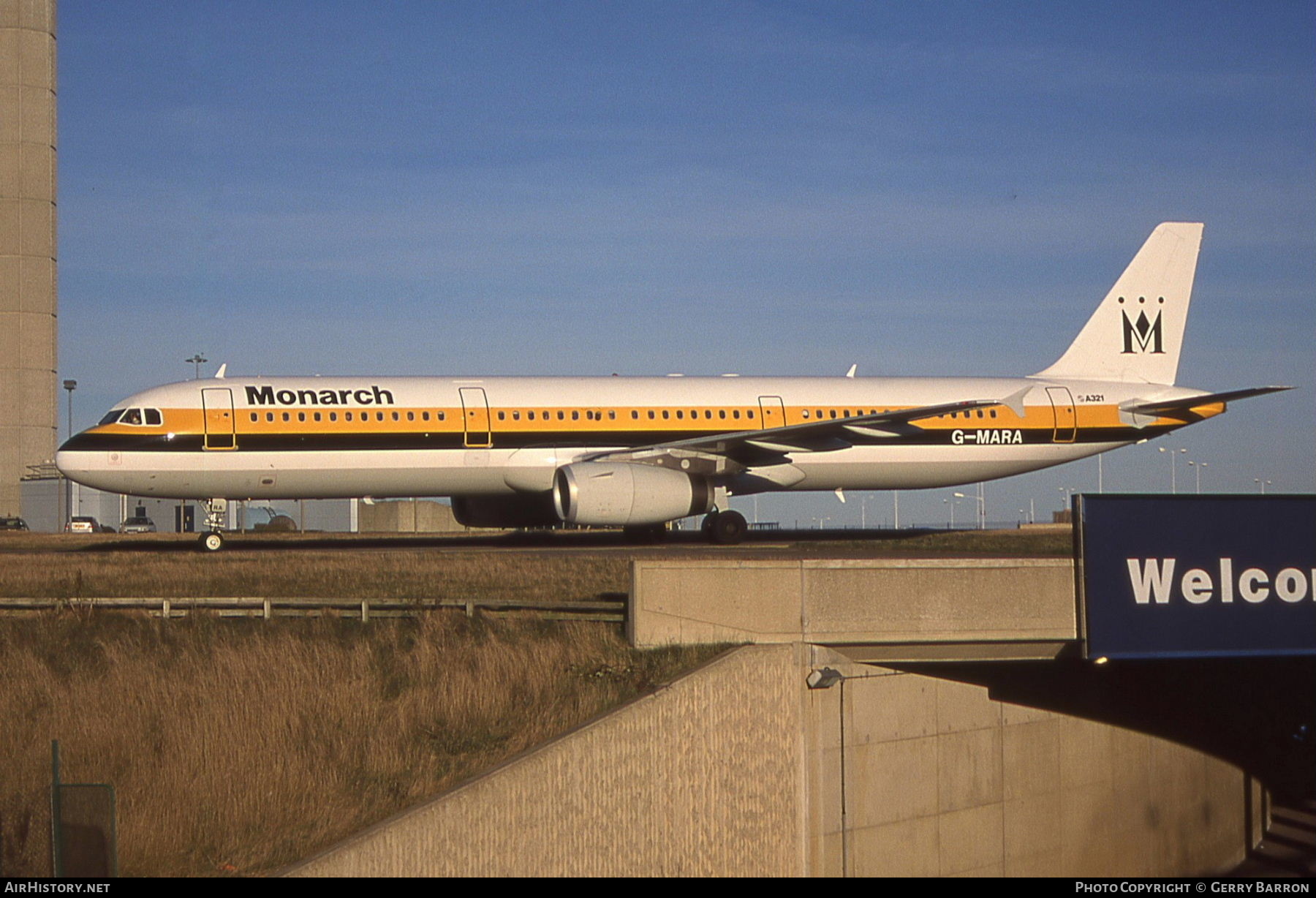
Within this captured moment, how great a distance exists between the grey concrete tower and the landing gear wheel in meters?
63.0

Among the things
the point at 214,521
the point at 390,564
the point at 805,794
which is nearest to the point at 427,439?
the point at 214,521

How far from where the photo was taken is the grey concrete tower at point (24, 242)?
7994 cm

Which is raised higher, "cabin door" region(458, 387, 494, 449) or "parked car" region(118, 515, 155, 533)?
"cabin door" region(458, 387, 494, 449)

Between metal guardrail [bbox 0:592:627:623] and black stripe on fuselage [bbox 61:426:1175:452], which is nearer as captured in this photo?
metal guardrail [bbox 0:592:627:623]

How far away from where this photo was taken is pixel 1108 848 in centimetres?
1970

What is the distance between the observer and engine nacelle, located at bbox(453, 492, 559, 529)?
31.5 meters

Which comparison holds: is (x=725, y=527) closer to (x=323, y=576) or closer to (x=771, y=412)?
(x=771, y=412)

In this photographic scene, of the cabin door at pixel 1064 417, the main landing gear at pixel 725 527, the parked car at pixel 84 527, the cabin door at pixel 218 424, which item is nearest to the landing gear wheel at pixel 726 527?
the main landing gear at pixel 725 527

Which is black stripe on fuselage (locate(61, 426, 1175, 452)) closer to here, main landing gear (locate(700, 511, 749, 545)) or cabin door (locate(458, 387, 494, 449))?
cabin door (locate(458, 387, 494, 449))

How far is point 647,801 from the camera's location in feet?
49.4

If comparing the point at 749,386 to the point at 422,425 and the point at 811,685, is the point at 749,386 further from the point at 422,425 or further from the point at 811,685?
the point at 811,685

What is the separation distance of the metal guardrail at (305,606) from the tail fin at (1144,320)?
2069cm

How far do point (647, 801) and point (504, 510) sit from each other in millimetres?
17077

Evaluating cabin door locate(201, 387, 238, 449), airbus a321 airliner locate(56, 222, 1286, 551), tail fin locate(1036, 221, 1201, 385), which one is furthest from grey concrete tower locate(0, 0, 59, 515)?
tail fin locate(1036, 221, 1201, 385)
